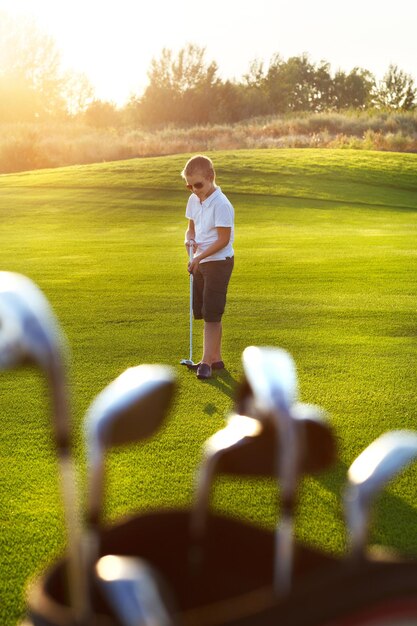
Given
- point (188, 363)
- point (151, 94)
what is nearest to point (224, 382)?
point (188, 363)

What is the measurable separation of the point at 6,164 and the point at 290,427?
144 feet

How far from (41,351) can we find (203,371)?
20.0 ft

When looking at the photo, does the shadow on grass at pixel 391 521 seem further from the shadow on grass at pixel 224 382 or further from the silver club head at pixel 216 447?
the silver club head at pixel 216 447

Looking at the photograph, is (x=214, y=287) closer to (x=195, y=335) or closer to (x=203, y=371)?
(x=203, y=371)

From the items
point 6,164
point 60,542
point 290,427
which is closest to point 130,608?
point 290,427

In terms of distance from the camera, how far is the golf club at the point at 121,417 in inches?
43.2

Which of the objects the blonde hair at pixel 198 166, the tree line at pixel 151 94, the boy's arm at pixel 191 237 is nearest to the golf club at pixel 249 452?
the blonde hair at pixel 198 166

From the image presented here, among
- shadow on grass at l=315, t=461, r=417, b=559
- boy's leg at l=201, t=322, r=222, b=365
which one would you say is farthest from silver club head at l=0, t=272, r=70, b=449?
boy's leg at l=201, t=322, r=222, b=365

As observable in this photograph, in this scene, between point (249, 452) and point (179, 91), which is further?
point (179, 91)

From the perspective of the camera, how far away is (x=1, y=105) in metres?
62.4

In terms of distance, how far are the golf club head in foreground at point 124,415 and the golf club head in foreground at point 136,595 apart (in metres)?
0.13

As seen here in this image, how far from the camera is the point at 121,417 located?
1135mm

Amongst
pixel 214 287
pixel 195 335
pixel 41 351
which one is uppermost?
pixel 41 351

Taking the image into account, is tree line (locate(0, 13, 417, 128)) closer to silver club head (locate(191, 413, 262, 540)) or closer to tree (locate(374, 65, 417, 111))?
tree (locate(374, 65, 417, 111))
